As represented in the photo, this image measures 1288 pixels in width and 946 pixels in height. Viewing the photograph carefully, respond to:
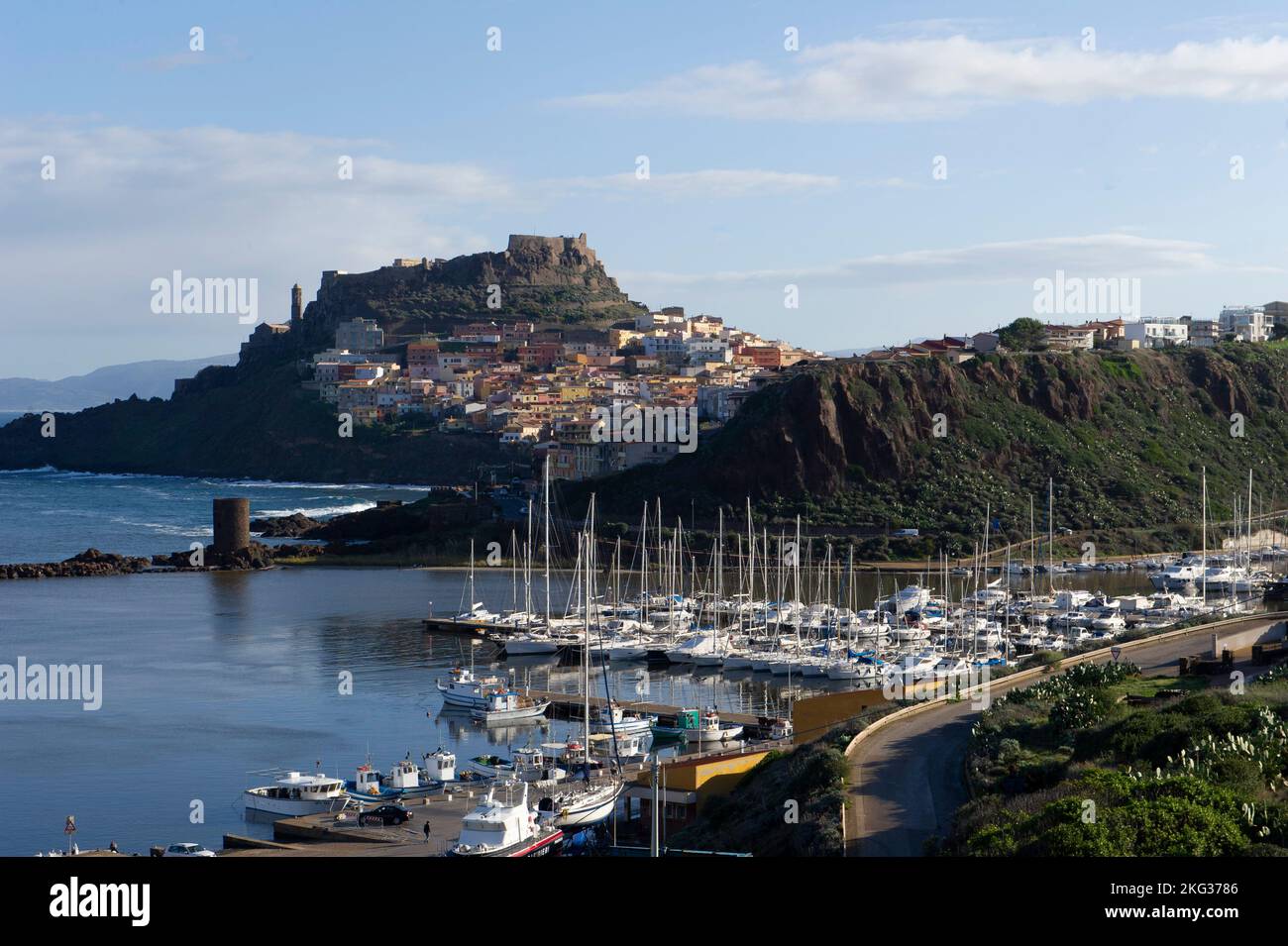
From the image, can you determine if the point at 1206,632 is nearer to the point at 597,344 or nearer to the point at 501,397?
the point at 501,397

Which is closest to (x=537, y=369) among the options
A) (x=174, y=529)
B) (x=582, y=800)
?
(x=174, y=529)

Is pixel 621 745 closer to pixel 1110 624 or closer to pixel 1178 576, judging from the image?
pixel 1110 624

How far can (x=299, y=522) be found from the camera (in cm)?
6681

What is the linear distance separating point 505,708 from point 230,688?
698cm

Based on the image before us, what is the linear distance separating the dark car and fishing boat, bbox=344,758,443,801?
155 cm

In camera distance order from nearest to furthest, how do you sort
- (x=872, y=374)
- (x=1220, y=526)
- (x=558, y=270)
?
(x=1220, y=526)
(x=872, y=374)
(x=558, y=270)

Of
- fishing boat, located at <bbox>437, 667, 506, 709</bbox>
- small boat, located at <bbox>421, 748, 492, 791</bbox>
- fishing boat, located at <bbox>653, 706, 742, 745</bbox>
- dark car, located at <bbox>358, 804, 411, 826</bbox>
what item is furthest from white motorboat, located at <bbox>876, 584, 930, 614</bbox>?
dark car, located at <bbox>358, 804, 411, 826</bbox>

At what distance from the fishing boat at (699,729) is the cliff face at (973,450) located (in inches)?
1227

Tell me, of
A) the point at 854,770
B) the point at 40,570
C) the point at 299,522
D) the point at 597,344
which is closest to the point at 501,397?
the point at 597,344

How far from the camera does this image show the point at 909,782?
587 inches

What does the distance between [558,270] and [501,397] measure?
46.1 metres

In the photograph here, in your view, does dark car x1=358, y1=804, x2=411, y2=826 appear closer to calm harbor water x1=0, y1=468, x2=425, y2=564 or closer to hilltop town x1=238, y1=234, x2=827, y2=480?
calm harbor water x1=0, y1=468, x2=425, y2=564

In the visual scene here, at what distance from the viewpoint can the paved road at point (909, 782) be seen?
1275 centimetres

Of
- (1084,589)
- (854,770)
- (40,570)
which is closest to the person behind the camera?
(854,770)
